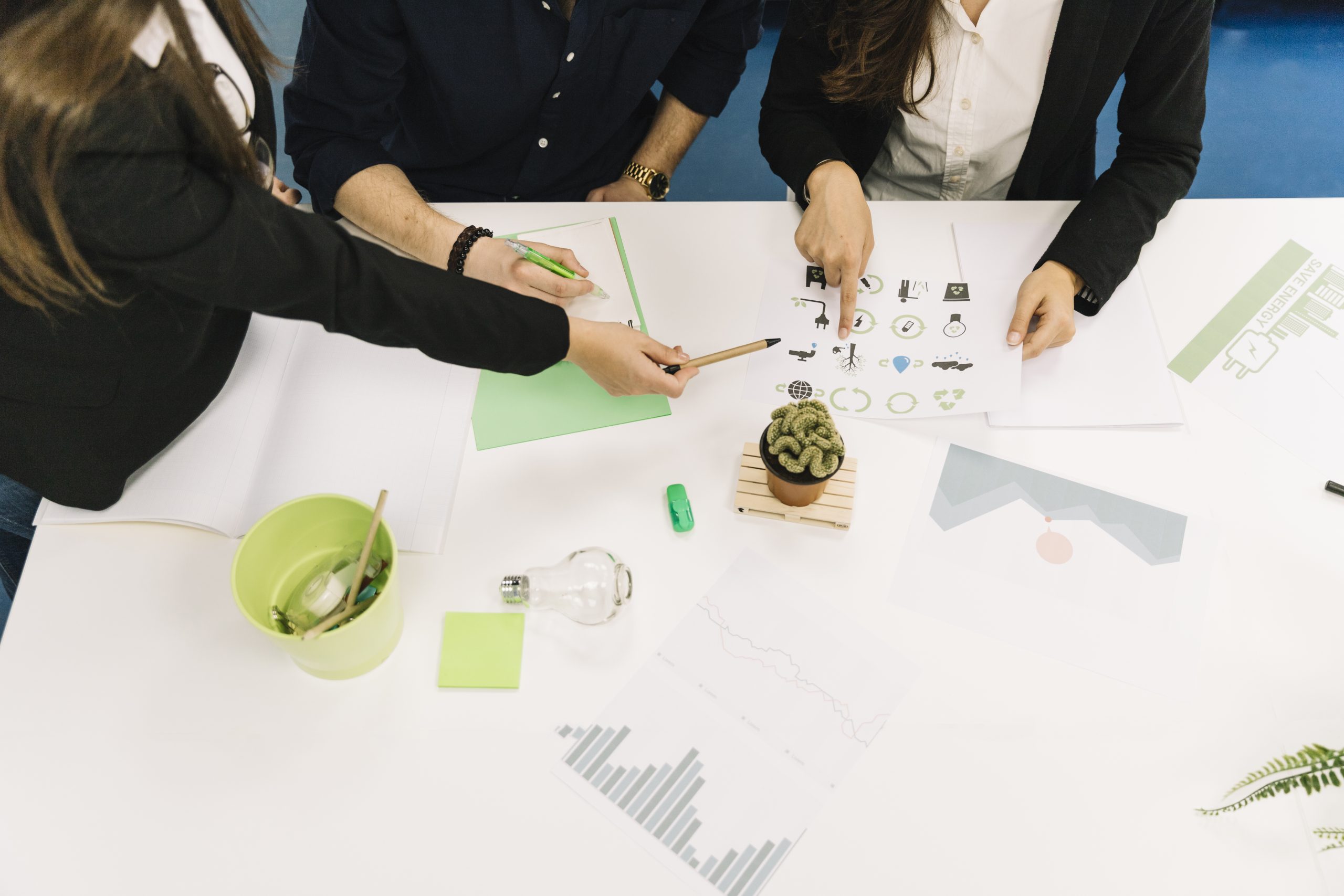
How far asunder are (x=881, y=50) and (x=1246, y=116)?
6.22 ft

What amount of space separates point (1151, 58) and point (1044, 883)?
3.51 feet

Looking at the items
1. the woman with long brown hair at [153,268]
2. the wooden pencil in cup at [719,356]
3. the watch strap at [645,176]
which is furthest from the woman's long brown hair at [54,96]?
the watch strap at [645,176]

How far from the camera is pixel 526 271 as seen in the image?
104 centimetres

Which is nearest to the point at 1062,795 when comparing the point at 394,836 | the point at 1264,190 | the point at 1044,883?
the point at 1044,883

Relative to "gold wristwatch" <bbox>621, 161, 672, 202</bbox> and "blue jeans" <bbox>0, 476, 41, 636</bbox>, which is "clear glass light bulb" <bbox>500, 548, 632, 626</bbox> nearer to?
"blue jeans" <bbox>0, 476, 41, 636</bbox>

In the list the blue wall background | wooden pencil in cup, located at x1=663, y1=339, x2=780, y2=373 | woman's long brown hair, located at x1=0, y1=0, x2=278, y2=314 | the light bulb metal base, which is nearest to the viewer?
woman's long brown hair, located at x1=0, y1=0, x2=278, y2=314

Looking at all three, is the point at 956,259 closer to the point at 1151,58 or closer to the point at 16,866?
the point at 1151,58

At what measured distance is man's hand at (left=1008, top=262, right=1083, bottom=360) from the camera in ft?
3.29

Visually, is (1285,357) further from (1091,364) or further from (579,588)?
(579,588)

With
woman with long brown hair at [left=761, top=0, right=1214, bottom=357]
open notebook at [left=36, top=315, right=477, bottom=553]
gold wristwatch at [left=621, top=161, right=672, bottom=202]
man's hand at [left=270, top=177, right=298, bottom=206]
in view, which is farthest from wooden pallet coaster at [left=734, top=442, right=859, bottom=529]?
man's hand at [left=270, top=177, right=298, bottom=206]

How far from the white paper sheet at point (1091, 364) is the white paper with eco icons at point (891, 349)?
0.03 metres

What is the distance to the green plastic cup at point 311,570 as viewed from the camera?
0.72m

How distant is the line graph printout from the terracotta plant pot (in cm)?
9

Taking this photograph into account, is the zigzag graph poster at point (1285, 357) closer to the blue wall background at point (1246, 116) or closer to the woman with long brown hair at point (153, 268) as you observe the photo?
the woman with long brown hair at point (153, 268)
